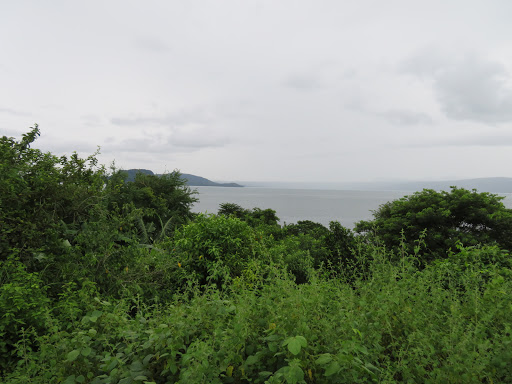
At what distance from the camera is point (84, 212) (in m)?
5.18

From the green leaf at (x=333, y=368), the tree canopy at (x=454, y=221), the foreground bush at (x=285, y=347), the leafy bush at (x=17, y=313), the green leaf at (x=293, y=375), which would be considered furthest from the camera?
the tree canopy at (x=454, y=221)

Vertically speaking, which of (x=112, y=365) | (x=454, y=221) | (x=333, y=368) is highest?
(x=333, y=368)

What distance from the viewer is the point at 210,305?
2432mm

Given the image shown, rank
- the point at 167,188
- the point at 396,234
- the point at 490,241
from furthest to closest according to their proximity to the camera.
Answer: the point at 167,188, the point at 396,234, the point at 490,241

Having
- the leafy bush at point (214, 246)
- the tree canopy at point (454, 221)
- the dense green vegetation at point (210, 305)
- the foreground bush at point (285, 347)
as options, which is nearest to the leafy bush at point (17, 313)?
the dense green vegetation at point (210, 305)

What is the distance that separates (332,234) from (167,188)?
19.0m

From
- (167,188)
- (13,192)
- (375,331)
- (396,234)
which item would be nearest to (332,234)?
(396,234)

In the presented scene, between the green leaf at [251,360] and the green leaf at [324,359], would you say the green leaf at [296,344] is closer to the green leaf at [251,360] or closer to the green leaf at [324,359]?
the green leaf at [324,359]

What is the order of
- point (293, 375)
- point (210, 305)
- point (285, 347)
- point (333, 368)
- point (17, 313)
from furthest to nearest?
point (17, 313), point (210, 305), point (285, 347), point (333, 368), point (293, 375)

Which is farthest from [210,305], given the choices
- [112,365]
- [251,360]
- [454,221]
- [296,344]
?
[454,221]

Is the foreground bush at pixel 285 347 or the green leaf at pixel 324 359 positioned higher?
the green leaf at pixel 324 359

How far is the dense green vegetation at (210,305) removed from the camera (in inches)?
76.5

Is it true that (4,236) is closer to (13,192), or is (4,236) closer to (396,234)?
(13,192)

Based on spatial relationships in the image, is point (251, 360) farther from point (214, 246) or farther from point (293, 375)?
point (214, 246)
